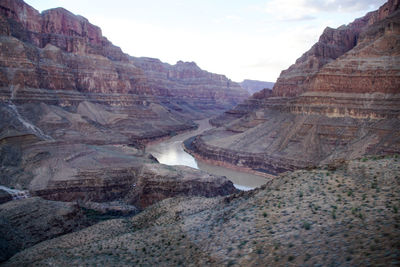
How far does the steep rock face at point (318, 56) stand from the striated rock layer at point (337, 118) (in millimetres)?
526

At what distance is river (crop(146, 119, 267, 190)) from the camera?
38594 mm

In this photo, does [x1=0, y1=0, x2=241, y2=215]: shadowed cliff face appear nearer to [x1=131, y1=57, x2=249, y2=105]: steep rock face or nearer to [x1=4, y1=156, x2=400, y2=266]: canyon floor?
[x1=4, y1=156, x2=400, y2=266]: canyon floor

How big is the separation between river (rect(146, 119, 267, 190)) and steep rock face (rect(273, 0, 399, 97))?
779 inches

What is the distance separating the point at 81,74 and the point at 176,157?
97.0ft

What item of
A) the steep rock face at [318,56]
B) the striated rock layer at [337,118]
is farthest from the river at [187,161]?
the steep rock face at [318,56]

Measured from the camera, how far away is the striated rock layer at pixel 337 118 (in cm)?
3797

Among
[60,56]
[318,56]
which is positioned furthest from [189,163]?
[60,56]

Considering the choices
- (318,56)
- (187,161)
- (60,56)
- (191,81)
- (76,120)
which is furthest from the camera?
(191,81)

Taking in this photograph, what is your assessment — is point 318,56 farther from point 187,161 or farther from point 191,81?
point 191,81

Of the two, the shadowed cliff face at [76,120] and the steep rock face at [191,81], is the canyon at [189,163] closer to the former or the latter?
the shadowed cliff face at [76,120]

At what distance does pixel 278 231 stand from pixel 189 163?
3669 cm

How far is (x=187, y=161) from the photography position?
49562 millimetres

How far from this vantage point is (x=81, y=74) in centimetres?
6669

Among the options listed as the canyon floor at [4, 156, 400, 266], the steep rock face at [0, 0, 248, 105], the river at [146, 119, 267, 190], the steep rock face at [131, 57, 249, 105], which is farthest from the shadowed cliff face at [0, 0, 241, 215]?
the steep rock face at [131, 57, 249, 105]
